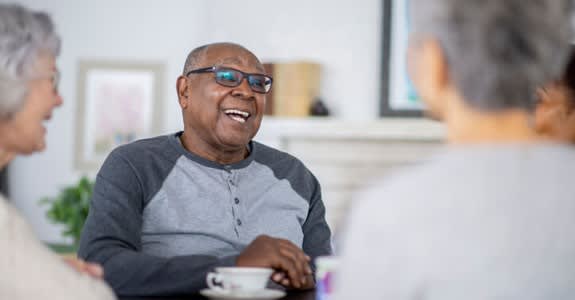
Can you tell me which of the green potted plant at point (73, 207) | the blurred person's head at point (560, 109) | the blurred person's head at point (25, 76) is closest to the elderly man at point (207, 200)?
the blurred person's head at point (25, 76)

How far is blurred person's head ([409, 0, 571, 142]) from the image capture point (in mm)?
985

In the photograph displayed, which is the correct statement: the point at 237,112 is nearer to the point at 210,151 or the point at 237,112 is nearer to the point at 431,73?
the point at 210,151

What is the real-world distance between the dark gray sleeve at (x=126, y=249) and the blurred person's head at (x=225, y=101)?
31 centimetres

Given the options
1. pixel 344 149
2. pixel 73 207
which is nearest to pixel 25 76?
pixel 344 149

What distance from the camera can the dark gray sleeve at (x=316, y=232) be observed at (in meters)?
2.36

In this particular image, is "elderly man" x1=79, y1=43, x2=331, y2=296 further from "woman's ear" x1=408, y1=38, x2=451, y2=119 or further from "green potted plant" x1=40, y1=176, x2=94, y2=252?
"green potted plant" x1=40, y1=176, x2=94, y2=252

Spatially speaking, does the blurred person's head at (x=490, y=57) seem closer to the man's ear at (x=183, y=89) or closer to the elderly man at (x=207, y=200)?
the elderly man at (x=207, y=200)

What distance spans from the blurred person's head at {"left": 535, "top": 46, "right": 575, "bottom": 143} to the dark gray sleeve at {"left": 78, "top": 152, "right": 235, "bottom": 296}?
2.54ft

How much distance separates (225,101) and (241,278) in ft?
3.02

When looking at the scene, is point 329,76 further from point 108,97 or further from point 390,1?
point 108,97

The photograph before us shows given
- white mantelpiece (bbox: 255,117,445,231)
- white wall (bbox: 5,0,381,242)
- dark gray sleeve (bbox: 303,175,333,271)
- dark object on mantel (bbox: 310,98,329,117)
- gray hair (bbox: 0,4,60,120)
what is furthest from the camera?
white wall (bbox: 5,0,381,242)

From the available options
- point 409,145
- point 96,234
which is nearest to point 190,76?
point 96,234

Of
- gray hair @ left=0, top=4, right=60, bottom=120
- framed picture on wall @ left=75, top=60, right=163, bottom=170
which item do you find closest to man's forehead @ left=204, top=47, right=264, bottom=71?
gray hair @ left=0, top=4, right=60, bottom=120

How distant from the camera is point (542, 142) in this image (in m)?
1.01
